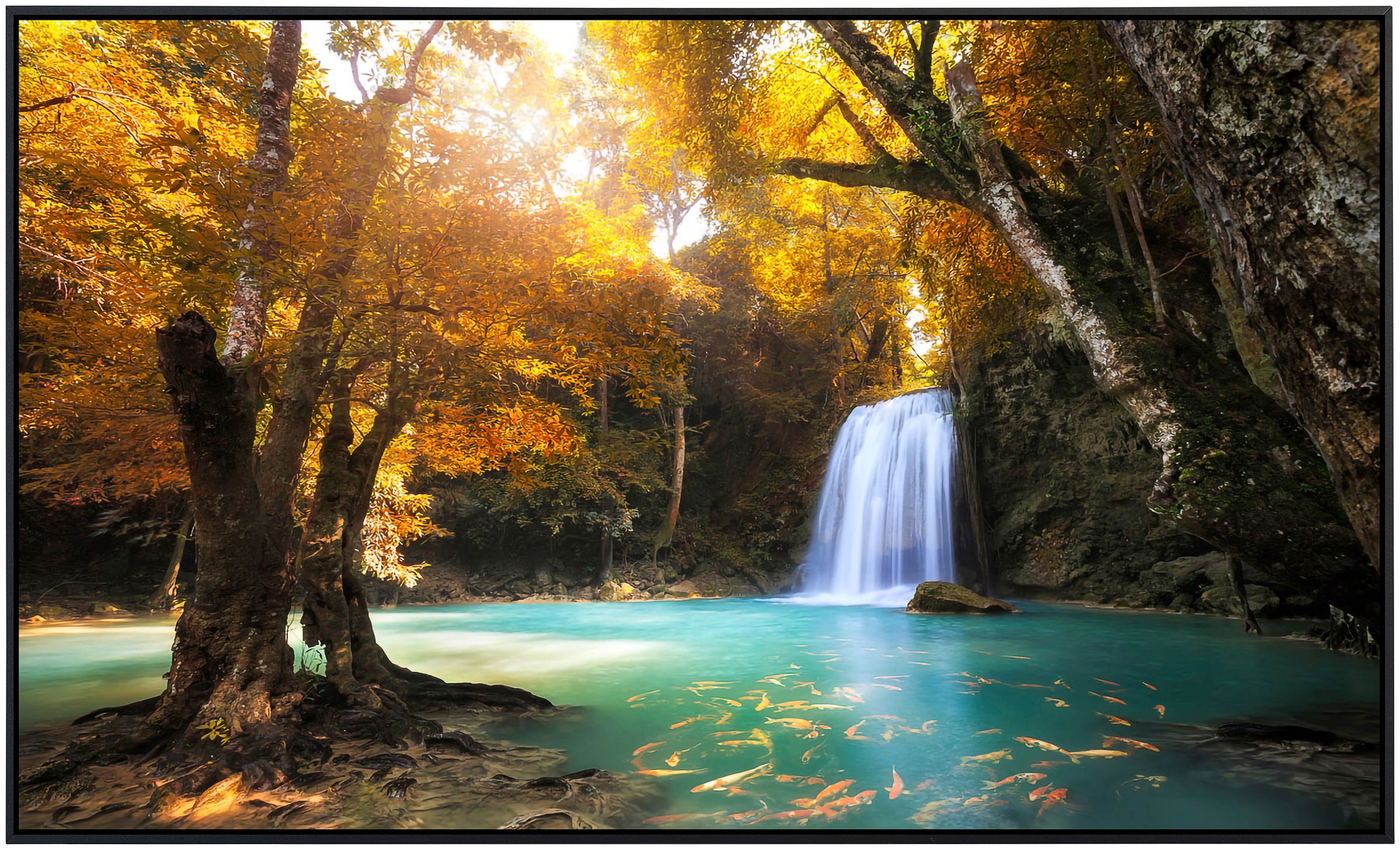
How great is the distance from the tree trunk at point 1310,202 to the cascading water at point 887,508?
27.4ft

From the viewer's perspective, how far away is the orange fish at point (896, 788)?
2191 mm

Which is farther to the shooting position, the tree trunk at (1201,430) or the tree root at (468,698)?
the tree root at (468,698)

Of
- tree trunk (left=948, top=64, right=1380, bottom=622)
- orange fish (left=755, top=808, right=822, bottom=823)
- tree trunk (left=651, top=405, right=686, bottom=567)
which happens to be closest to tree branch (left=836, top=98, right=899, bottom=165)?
tree trunk (left=948, top=64, right=1380, bottom=622)

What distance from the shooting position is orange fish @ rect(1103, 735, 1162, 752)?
2.68m

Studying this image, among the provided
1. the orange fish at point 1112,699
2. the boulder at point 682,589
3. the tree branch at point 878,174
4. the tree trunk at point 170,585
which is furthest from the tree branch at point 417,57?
the boulder at point 682,589

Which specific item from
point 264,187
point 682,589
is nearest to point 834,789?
point 264,187

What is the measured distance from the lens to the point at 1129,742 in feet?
9.05

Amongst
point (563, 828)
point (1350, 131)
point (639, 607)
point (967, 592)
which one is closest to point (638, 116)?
point (1350, 131)

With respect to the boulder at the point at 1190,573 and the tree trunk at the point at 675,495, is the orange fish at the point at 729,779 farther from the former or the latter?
the tree trunk at the point at 675,495

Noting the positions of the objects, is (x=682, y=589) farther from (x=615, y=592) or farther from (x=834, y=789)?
(x=834, y=789)

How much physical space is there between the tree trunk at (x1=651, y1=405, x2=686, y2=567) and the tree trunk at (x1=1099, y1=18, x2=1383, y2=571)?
1141 cm

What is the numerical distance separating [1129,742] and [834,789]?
5.28 ft

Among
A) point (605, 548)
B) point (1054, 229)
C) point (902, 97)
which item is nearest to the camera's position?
point (1054, 229)

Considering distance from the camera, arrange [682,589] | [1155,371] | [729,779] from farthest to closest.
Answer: [682,589] → [1155,371] → [729,779]
